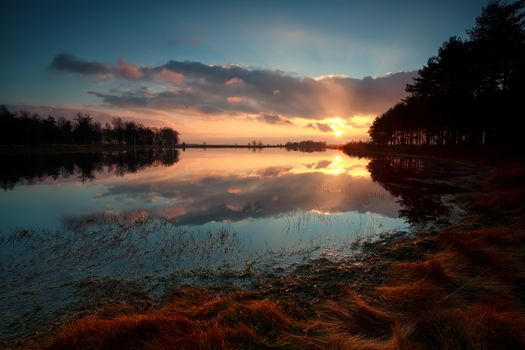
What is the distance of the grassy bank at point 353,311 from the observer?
4777mm

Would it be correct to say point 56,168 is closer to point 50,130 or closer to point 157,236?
point 157,236

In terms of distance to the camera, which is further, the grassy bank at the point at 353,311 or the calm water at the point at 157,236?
the calm water at the point at 157,236

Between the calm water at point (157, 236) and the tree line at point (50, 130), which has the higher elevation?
the tree line at point (50, 130)

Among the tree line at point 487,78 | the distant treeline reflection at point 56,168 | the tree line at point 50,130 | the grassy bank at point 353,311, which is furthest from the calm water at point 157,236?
the tree line at point 50,130

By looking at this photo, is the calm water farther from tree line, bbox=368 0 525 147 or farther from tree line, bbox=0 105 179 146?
tree line, bbox=0 105 179 146

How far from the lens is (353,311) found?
6.04m

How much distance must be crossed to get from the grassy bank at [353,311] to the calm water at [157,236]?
1.39 meters

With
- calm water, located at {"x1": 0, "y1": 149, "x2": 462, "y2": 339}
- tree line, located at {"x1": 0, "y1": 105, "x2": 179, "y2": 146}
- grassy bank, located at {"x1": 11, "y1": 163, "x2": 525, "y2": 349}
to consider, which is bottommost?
calm water, located at {"x1": 0, "y1": 149, "x2": 462, "y2": 339}

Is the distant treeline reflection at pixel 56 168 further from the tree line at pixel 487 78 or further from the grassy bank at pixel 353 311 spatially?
the tree line at pixel 487 78

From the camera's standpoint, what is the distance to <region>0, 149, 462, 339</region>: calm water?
8.34 metres

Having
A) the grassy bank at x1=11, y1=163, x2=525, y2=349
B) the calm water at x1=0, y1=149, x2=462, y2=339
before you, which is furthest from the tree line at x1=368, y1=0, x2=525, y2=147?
the grassy bank at x1=11, y1=163, x2=525, y2=349

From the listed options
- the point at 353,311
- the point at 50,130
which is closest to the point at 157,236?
the point at 353,311

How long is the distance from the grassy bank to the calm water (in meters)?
1.39

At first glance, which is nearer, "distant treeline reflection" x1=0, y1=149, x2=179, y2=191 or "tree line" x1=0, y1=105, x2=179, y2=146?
"distant treeline reflection" x1=0, y1=149, x2=179, y2=191
